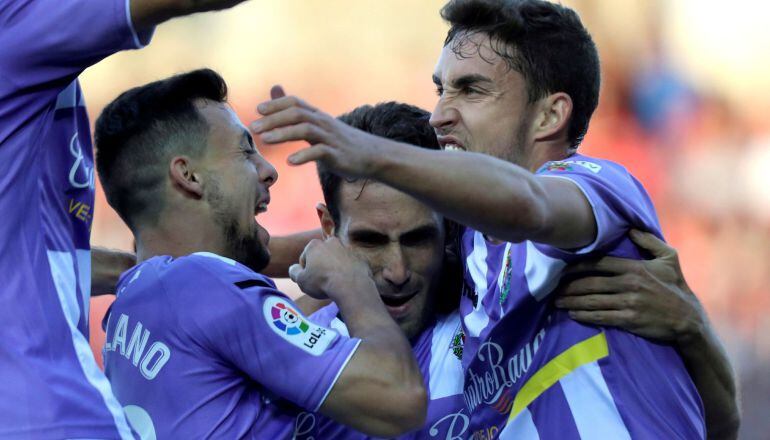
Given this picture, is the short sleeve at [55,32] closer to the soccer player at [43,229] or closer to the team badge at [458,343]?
the soccer player at [43,229]

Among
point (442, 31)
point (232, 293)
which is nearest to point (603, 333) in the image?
point (232, 293)

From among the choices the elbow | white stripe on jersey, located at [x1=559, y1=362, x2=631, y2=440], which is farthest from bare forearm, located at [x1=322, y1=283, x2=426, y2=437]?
white stripe on jersey, located at [x1=559, y1=362, x2=631, y2=440]

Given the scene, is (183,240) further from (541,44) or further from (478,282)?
(541,44)

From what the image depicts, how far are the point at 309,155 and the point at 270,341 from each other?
70 centimetres

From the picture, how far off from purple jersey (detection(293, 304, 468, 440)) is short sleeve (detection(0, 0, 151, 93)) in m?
1.30

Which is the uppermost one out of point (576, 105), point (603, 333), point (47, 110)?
point (576, 105)

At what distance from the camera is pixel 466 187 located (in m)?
2.15

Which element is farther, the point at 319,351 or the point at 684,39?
the point at 684,39

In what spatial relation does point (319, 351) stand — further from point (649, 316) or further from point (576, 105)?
point (576, 105)

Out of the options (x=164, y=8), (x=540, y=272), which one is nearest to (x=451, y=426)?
(x=540, y=272)

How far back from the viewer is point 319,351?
2.59 m

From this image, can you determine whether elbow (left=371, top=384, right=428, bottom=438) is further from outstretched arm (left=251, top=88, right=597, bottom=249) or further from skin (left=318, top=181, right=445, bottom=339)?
skin (left=318, top=181, right=445, bottom=339)

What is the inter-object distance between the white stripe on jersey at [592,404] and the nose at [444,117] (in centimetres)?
81

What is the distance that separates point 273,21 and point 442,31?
4.51 feet
